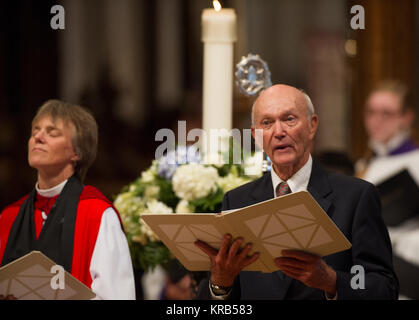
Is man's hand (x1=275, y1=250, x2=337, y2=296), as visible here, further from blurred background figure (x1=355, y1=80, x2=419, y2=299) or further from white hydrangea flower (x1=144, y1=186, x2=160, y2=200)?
blurred background figure (x1=355, y1=80, x2=419, y2=299)

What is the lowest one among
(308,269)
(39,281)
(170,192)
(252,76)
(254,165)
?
(39,281)

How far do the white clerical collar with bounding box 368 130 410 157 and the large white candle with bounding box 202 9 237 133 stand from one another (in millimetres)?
2627

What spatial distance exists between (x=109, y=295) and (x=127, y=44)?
439 centimetres

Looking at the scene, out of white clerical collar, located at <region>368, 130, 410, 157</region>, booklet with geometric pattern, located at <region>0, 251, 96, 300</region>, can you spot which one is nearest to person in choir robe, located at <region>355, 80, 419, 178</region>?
white clerical collar, located at <region>368, 130, 410, 157</region>

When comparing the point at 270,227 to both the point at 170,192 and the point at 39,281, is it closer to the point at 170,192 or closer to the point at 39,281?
the point at 39,281

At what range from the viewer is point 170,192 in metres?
3.83

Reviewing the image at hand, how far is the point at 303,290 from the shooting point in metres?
3.16

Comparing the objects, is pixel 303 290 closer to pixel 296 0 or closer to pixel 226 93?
pixel 226 93

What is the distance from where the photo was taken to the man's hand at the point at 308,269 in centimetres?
286

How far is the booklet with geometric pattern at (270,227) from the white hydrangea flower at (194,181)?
664 mm

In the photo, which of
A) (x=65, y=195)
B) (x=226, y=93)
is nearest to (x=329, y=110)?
(x=226, y=93)

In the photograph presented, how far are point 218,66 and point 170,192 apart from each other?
0.63 m

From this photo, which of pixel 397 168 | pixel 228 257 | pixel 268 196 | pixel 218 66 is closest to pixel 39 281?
pixel 228 257

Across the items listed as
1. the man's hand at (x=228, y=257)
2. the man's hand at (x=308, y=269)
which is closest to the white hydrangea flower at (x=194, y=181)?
the man's hand at (x=228, y=257)
